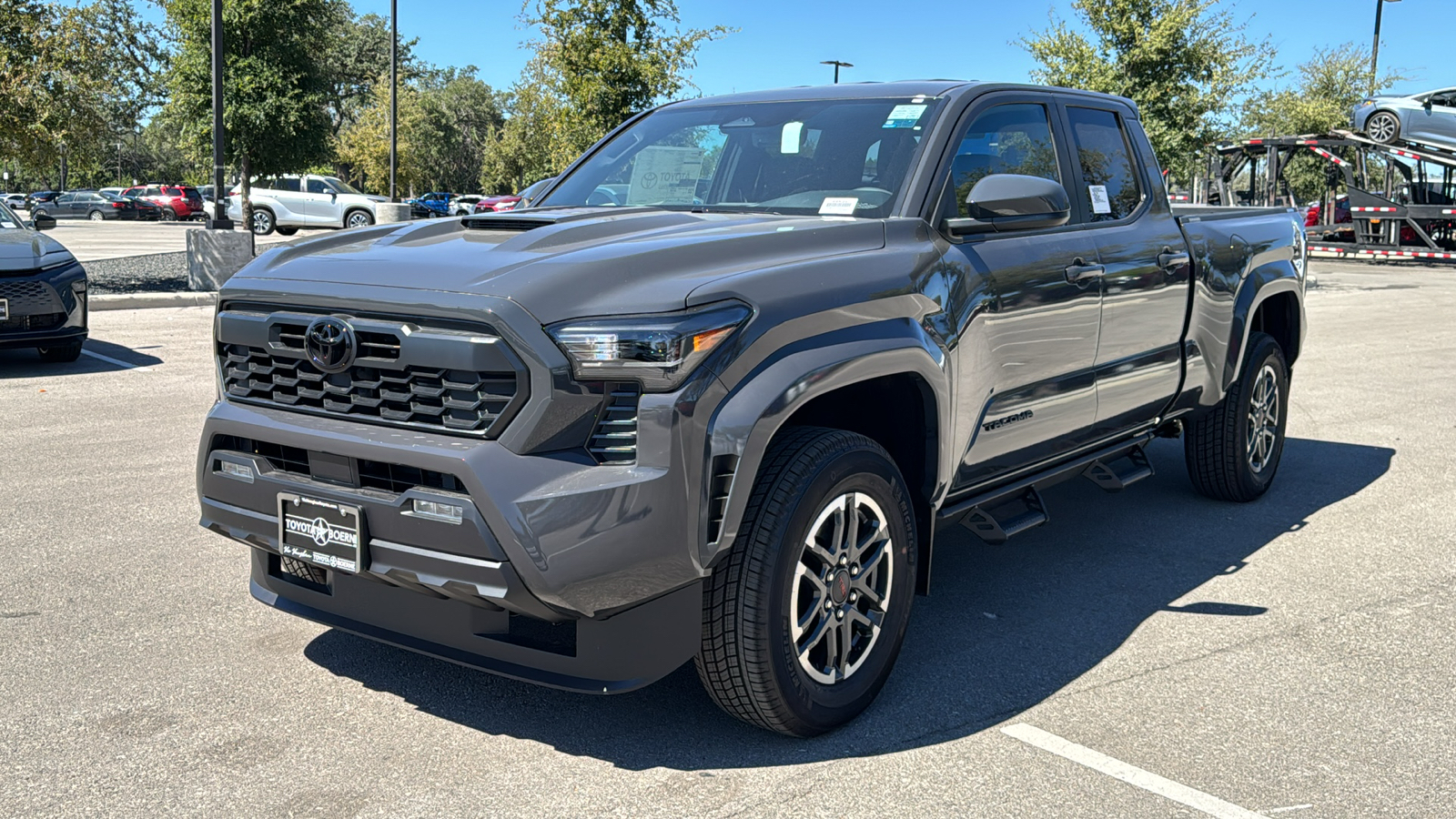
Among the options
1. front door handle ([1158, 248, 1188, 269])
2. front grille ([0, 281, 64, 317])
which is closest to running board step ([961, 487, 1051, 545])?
front door handle ([1158, 248, 1188, 269])

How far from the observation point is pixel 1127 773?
3.41 m

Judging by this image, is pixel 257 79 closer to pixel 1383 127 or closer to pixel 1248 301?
pixel 1248 301

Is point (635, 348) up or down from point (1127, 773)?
up

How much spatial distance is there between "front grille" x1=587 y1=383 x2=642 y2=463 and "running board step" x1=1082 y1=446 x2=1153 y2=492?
2.73 metres

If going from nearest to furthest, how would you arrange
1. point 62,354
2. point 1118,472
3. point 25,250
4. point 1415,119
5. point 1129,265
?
point 1129,265, point 1118,472, point 25,250, point 62,354, point 1415,119

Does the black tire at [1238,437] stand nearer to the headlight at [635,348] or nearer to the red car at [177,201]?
the headlight at [635,348]

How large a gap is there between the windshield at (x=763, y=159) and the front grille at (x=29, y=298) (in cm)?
643

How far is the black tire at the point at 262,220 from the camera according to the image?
1384 inches

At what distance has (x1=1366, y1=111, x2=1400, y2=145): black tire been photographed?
25.9 meters

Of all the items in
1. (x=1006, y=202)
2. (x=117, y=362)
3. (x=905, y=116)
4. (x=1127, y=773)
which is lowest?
(x=1127, y=773)

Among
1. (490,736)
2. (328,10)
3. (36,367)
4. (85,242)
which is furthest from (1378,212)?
(85,242)

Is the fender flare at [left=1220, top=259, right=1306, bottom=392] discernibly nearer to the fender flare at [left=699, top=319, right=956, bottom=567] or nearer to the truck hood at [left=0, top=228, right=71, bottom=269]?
the fender flare at [left=699, top=319, right=956, bottom=567]

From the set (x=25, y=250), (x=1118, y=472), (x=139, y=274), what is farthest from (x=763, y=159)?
(x=139, y=274)

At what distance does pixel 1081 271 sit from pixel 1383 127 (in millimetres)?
25408
